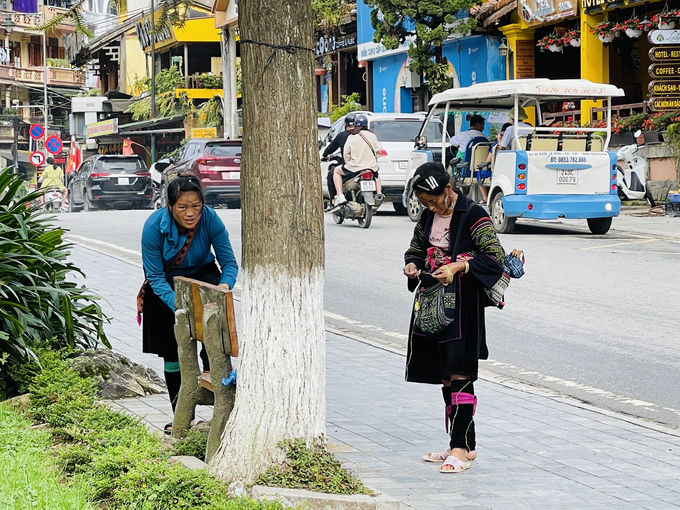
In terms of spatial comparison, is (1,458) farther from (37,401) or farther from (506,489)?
(506,489)

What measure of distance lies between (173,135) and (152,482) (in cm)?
4727

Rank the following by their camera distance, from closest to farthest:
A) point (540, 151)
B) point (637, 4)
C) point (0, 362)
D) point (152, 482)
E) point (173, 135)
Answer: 1. point (152, 482)
2. point (0, 362)
3. point (540, 151)
4. point (637, 4)
5. point (173, 135)

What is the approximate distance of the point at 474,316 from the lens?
18.2 feet

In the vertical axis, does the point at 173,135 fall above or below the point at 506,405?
above

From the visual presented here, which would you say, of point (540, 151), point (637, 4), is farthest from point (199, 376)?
point (637, 4)

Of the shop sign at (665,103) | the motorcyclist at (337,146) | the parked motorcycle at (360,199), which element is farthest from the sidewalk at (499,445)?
the shop sign at (665,103)

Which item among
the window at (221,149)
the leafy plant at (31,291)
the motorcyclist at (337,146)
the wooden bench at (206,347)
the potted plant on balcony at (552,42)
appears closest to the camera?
the wooden bench at (206,347)

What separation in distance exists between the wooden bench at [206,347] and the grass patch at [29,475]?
0.68 m

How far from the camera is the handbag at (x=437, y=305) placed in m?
5.48

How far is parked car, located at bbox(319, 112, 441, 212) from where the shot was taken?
2111cm

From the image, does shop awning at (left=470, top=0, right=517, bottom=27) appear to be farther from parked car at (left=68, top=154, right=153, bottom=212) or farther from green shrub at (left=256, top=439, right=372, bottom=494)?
green shrub at (left=256, top=439, right=372, bottom=494)

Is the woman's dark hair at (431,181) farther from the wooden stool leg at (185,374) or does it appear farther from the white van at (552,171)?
the white van at (552,171)

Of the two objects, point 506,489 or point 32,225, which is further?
point 32,225

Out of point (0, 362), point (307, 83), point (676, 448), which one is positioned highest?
point (307, 83)
